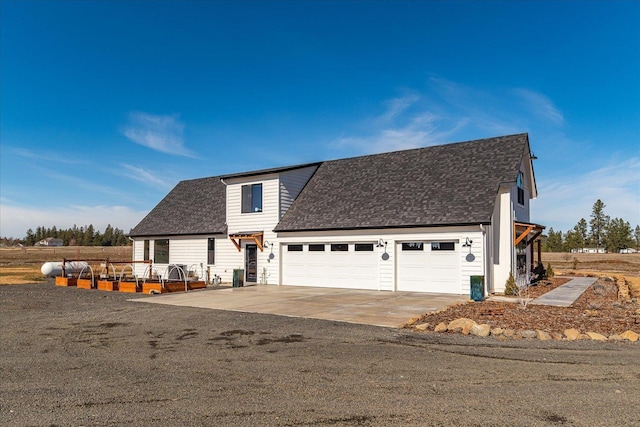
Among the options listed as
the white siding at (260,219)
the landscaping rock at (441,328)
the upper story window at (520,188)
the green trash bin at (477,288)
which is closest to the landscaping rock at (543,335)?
the landscaping rock at (441,328)

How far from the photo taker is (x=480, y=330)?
9.31 metres

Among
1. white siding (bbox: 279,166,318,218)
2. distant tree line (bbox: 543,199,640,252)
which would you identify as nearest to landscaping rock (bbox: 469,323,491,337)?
white siding (bbox: 279,166,318,218)

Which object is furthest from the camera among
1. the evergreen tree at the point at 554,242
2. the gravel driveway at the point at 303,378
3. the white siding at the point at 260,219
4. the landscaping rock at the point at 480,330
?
the evergreen tree at the point at 554,242

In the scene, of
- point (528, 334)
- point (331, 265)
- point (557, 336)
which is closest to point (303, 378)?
point (528, 334)

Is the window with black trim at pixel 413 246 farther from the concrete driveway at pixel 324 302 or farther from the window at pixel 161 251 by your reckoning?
the window at pixel 161 251

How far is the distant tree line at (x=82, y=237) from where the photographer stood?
13675cm

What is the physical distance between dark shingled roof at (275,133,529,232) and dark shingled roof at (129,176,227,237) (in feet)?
16.7

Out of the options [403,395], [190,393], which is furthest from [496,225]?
[190,393]

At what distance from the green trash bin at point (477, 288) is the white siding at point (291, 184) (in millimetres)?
10225

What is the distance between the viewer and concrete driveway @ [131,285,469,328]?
12062 millimetres

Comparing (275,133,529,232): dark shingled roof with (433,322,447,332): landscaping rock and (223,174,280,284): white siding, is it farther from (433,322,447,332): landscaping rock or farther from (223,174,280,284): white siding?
(433,322,447,332): landscaping rock

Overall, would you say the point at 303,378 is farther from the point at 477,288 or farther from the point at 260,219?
the point at 260,219

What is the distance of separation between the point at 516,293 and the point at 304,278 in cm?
913

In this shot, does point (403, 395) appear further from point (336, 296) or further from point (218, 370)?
point (336, 296)
